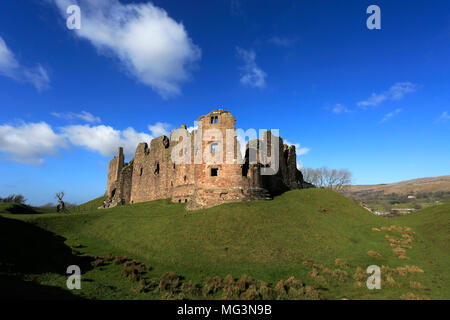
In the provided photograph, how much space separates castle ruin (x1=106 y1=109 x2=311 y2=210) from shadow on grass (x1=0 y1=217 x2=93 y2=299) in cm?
1367

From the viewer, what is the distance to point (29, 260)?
15.2 metres

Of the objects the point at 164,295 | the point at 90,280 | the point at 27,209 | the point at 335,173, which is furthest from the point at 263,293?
the point at 335,173

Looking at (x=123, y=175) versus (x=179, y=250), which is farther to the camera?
(x=123, y=175)

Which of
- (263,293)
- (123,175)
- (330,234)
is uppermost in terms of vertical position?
(123,175)

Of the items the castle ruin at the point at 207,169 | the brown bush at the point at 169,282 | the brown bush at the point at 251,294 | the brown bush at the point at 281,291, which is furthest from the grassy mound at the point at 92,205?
the brown bush at the point at 281,291

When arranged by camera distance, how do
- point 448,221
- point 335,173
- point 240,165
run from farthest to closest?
point 335,173
point 240,165
point 448,221

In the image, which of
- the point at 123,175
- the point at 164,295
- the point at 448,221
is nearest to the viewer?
the point at 164,295

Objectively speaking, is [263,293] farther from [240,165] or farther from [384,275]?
[240,165]

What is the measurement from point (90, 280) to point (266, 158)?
25.5 m

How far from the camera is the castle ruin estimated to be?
2797 centimetres

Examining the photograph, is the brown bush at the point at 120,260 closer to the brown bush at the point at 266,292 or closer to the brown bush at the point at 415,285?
the brown bush at the point at 266,292

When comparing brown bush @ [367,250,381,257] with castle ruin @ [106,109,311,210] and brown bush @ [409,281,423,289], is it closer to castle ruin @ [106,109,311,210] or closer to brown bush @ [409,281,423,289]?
brown bush @ [409,281,423,289]

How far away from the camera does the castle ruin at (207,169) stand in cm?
2797
